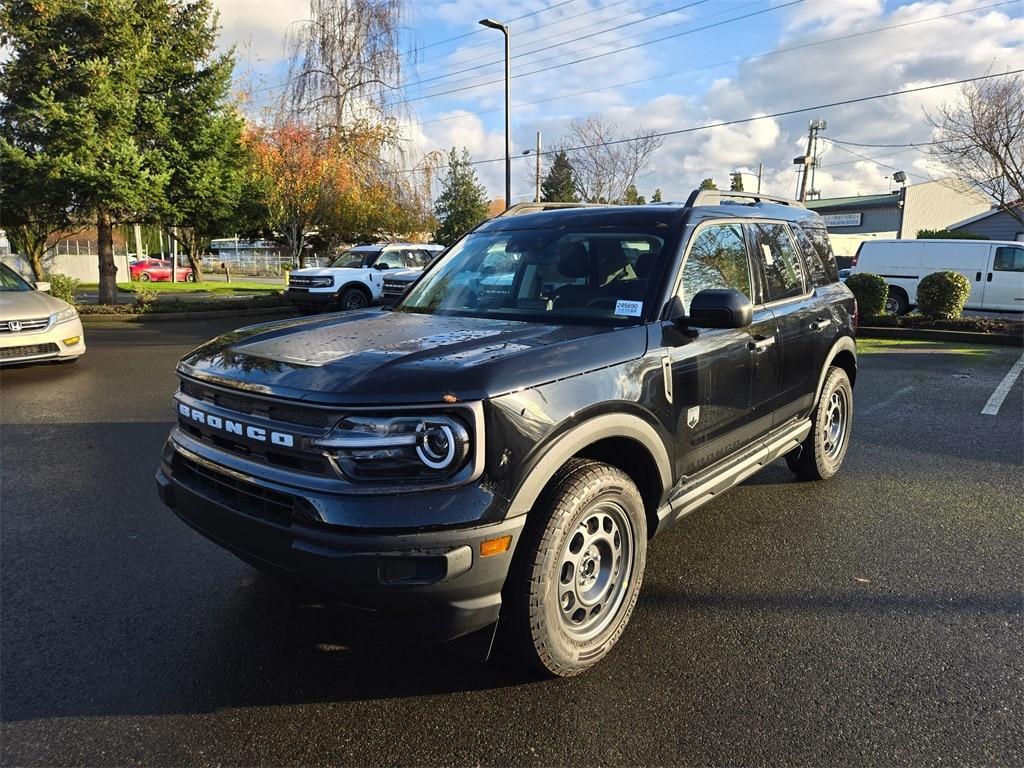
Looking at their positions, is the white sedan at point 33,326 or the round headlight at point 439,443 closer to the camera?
the round headlight at point 439,443

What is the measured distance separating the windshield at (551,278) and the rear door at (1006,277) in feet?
57.5

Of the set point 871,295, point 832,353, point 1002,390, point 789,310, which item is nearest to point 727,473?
point 789,310

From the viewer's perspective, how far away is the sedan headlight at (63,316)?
8.90 meters

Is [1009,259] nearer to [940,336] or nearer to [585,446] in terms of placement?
[940,336]

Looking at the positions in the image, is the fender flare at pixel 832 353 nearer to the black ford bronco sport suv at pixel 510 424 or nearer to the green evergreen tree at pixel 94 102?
the black ford bronco sport suv at pixel 510 424

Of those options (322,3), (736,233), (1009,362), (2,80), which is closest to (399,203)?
(322,3)

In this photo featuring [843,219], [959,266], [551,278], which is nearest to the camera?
[551,278]

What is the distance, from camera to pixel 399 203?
2800 cm

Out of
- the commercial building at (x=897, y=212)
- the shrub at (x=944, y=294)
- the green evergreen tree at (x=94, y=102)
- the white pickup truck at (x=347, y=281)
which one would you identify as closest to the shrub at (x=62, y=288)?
the green evergreen tree at (x=94, y=102)

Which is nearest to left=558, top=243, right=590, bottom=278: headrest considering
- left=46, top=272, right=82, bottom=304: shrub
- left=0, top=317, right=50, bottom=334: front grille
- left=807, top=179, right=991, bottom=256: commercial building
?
left=0, top=317, right=50, bottom=334: front grille

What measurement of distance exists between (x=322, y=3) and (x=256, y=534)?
87.0 feet

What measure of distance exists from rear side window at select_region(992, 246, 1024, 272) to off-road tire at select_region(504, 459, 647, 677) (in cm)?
1826

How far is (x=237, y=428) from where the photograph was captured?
2.66 metres

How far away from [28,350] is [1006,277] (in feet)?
65.4
